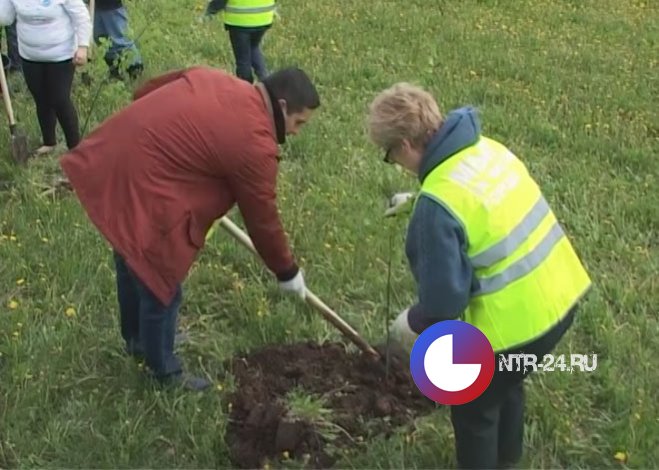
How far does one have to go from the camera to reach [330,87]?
7457mm

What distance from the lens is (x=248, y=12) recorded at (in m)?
6.96

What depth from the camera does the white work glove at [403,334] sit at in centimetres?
326

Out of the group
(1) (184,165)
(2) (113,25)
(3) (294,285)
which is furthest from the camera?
(2) (113,25)

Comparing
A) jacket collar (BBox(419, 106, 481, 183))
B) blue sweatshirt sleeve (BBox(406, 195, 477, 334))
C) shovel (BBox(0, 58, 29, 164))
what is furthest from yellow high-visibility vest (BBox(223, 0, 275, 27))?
blue sweatshirt sleeve (BBox(406, 195, 477, 334))

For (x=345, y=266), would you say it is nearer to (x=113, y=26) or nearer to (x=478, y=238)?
(x=478, y=238)

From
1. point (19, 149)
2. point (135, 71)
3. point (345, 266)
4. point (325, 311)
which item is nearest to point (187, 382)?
point (325, 311)

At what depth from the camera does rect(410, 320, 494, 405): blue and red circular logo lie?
9.69ft

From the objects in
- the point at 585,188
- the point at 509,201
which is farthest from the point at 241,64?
the point at 509,201

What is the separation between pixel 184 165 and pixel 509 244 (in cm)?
118

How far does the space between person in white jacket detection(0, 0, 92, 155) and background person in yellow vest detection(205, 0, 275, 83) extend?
151cm

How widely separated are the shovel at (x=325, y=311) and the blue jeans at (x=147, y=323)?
0.33m

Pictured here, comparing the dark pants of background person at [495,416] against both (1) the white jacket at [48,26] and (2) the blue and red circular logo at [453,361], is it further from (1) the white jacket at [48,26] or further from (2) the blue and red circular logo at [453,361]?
(1) the white jacket at [48,26]

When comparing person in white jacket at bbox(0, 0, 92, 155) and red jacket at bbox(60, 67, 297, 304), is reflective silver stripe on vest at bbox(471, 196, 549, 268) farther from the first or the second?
person in white jacket at bbox(0, 0, 92, 155)
